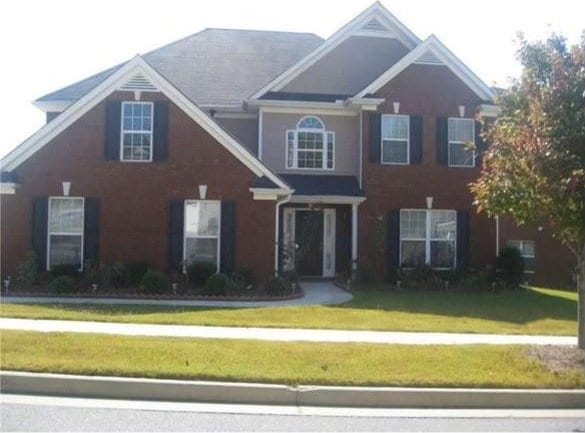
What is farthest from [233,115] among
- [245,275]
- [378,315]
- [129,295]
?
[378,315]

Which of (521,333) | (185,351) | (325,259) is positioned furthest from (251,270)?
(185,351)

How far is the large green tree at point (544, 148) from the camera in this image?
371 inches

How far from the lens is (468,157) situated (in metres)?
22.2

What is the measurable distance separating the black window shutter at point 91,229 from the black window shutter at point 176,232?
1.88m

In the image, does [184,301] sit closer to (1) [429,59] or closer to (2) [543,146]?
(2) [543,146]

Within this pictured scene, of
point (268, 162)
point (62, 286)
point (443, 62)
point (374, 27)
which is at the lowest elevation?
point (62, 286)

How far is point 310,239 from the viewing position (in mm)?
22625

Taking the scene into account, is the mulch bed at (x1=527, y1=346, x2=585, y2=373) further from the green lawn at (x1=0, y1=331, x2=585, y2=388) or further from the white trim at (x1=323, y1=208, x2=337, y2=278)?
the white trim at (x1=323, y1=208, x2=337, y2=278)

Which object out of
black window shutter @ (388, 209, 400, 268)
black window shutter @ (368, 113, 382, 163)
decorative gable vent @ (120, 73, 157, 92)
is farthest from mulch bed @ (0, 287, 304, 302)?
black window shutter @ (368, 113, 382, 163)

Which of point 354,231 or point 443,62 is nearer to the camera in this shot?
point 354,231

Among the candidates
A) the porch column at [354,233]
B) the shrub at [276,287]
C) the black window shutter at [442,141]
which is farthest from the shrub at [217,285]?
the black window shutter at [442,141]

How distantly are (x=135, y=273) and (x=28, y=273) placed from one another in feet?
8.44

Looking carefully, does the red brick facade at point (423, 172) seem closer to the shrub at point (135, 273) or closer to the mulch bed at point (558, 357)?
the shrub at point (135, 273)

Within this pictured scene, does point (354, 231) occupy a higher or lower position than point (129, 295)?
higher
